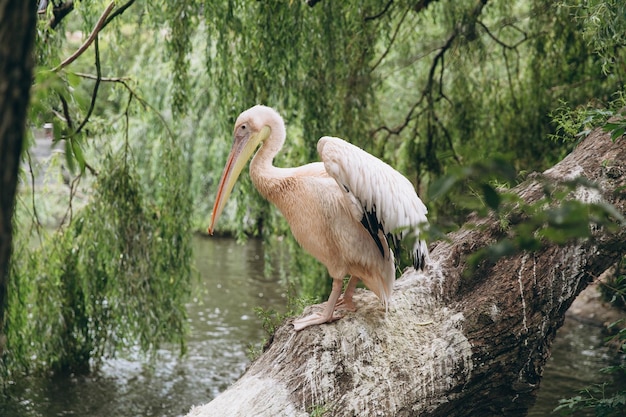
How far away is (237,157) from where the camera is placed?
4.55 metres

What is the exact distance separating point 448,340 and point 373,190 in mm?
851

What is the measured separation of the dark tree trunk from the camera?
1342 mm

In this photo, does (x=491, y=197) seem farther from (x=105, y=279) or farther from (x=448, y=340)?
(x=105, y=279)

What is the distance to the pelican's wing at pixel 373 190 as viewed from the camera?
3.90m

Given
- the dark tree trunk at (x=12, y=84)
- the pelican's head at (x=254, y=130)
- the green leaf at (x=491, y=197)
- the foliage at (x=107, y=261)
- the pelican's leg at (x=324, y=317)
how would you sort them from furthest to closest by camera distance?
the foliage at (x=107, y=261) < the pelican's head at (x=254, y=130) < the pelican's leg at (x=324, y=317) < the green leaf at (x=491, y=197) < the dark tree trunk at (x=12, y=84)

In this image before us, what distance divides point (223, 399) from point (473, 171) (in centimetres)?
248

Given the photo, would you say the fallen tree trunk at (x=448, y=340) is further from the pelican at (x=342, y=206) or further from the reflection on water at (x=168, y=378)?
the reflection on water at (x=168, y=378)

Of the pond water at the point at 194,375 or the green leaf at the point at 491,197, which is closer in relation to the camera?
the green leaf at the point at 491,197

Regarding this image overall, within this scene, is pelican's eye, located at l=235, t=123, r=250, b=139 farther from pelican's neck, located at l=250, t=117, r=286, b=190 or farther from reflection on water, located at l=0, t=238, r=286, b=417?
reflection on water, located at l=0, t=238, r=286, b=417

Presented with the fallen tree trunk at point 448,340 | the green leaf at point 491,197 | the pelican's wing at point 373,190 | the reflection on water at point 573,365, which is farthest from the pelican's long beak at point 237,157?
the reflection on water at point 573,365

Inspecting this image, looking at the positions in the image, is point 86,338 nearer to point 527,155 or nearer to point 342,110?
point 342,110

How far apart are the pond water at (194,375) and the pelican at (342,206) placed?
1.92m

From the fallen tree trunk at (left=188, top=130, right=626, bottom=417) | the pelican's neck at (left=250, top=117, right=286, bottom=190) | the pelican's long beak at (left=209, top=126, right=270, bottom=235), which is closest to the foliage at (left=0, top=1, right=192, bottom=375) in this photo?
the pelican's long beak at (left=209, top=126, right=270, bottom=235)

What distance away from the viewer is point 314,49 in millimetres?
6668
